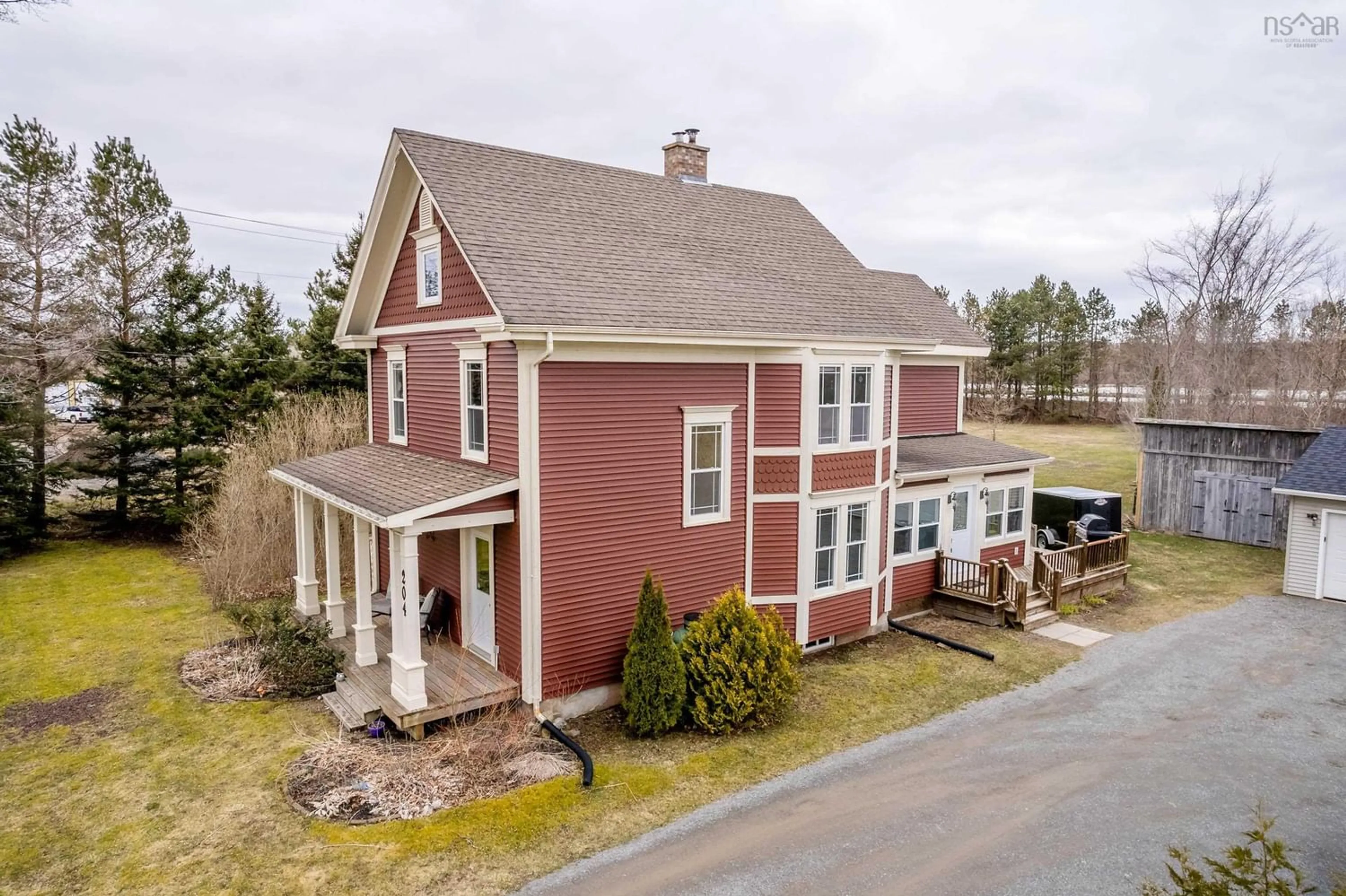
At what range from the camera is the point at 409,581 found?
9953mm

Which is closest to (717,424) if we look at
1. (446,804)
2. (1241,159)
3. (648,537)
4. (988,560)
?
(648,537)

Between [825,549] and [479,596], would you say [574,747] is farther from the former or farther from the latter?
[825,549]

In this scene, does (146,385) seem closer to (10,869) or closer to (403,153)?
(403,153)

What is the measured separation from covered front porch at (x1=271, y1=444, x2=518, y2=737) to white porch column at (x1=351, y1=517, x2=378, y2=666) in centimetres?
2

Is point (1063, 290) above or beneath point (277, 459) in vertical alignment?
above

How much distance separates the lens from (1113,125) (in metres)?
23.9

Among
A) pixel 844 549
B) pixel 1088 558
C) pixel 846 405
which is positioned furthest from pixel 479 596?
pixel 1088 558

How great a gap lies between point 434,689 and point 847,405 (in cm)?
820

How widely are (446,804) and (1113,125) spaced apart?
2704 cm

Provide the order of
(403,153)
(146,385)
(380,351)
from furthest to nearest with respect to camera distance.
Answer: (146,385), (380,351), (403,153)

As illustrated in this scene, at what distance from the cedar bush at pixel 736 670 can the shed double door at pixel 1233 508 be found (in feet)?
60.7

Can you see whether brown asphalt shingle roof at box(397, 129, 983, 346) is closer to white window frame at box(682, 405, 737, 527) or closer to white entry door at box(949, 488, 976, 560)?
white window frame at box(682, 405, 737, 527)

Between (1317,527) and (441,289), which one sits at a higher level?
(441,289)

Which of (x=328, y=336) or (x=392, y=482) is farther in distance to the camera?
(x=328, y=336)
